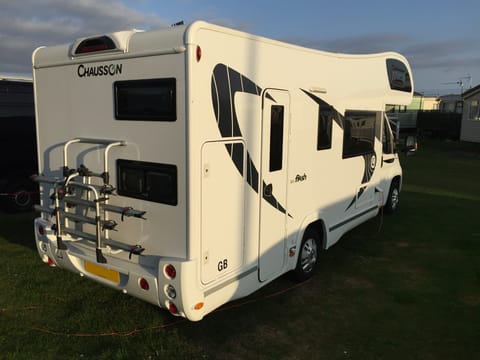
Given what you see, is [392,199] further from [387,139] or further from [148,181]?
[148,181]

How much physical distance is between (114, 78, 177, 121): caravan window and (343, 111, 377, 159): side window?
3184 millimetres

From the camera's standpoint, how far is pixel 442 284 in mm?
5566

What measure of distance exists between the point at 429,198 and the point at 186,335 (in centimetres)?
873

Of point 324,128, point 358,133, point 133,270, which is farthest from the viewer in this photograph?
point 358,133

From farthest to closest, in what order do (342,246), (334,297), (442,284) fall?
(342,246) < (442,284) < (334,297)

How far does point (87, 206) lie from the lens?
398cm

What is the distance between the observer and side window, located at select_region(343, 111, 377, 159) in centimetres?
605

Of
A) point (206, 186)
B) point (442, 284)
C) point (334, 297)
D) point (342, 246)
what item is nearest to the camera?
point (206, 186)

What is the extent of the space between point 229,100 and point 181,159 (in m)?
0.72

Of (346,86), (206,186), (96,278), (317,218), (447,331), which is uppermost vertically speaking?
(346,86)

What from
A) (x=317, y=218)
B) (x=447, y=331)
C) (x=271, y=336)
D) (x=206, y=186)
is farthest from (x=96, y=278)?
(x=447, y=331)

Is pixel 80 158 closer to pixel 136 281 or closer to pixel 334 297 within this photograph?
pixel 136 281

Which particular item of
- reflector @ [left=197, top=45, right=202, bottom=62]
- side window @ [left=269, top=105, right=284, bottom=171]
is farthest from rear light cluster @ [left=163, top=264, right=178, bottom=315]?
reflector @ [left=197, top=45, right=202, bottom=62]

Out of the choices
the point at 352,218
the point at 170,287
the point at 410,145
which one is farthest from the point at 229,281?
the point at 410,145
